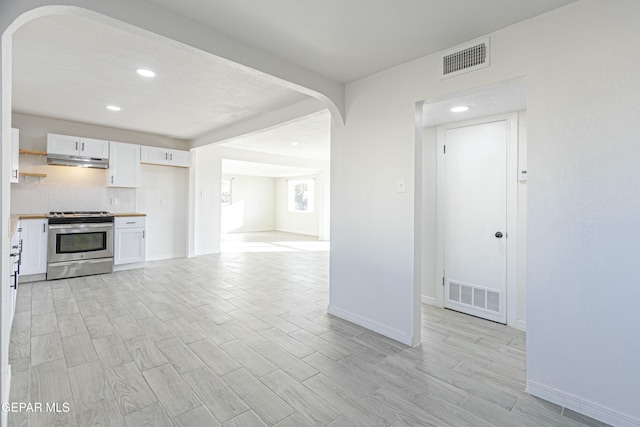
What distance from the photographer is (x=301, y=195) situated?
12.1 meters

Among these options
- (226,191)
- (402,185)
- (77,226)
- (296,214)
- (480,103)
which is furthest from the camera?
(296,214)

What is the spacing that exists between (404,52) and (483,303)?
109 inches

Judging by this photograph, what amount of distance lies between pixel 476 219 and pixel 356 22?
8.25 feet

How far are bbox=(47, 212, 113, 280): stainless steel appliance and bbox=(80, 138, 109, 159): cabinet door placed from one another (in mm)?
1016

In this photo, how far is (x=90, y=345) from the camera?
256cm

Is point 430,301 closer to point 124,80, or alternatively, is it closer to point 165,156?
point 124,80

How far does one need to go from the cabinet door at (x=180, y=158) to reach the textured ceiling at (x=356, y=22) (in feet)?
14.8

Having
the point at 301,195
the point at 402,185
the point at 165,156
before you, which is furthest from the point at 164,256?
the point at 301,195

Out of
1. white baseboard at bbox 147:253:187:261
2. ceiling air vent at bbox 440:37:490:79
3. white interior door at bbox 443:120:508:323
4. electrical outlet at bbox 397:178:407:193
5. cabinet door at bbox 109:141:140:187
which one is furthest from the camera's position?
white baseboard at bbox 147:253:187:261

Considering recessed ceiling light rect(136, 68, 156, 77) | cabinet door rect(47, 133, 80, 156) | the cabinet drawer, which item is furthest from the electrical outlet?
cabinet door rect(47, 133, 80, 156)

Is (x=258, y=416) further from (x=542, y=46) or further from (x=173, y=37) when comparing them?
(x=542, y=46)

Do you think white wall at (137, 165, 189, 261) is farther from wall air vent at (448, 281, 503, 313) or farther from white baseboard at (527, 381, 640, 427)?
white baseboard at (527, 381, 640, 427)

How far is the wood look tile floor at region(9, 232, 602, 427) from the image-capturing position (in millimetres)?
1765

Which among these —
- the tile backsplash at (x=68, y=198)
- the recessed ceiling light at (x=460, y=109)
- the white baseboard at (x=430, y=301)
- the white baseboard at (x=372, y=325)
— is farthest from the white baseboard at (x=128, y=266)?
the recessed ceiling light at (x=460, y=109)
